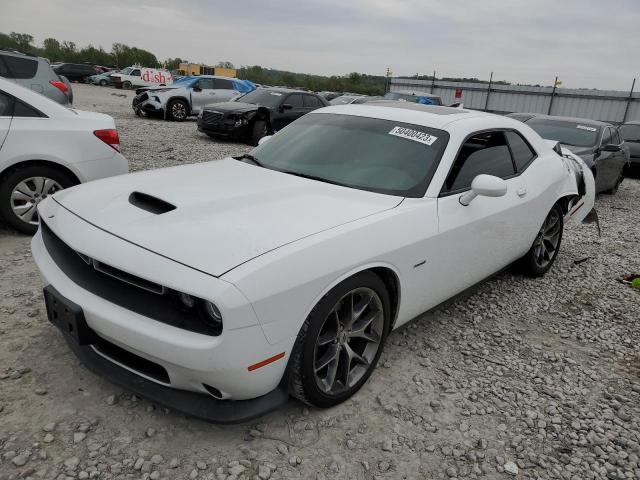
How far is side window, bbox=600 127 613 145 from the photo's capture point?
873cm

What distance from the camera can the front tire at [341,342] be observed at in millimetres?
2227

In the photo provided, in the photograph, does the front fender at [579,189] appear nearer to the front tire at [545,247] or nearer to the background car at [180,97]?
the front tire at [545,247]

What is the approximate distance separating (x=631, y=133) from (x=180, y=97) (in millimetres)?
12737

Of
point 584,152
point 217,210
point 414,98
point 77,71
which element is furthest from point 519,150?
point 77,71

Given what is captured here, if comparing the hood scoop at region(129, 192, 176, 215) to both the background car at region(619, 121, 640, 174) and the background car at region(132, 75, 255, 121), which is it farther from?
the background car at region(132, 75, 255, 121)

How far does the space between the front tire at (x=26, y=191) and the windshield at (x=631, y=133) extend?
1268 cm

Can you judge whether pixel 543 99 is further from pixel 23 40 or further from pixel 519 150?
pixel 23 40

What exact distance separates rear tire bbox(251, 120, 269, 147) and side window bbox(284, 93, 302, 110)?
1024mm

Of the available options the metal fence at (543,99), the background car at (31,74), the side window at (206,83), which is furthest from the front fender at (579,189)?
the metal fence at (543,99)

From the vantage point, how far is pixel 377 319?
8.73 ft

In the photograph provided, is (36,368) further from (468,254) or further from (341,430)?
(468,254)

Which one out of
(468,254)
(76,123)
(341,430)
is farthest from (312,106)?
(341,430)

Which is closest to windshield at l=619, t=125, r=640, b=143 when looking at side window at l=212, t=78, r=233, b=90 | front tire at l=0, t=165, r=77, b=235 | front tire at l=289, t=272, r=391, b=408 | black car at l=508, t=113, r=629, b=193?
black car at l=508, t=113, r=629, b=193

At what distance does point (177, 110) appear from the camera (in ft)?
49.8
